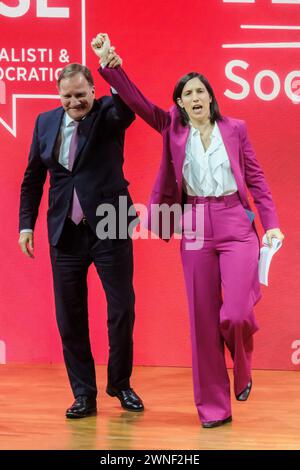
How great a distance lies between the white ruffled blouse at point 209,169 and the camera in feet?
11.7

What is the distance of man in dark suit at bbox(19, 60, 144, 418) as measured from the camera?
12.2 ft

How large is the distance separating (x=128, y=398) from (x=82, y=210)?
0.90 m

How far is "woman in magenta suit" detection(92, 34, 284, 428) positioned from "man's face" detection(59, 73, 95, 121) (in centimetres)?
14

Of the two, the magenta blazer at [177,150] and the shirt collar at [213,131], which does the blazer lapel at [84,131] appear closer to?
the magenta blazer at [177,150]

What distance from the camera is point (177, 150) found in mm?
3594

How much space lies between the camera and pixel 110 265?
3791 mm

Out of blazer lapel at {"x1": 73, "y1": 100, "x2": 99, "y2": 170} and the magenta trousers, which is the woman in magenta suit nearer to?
the magenta trousers

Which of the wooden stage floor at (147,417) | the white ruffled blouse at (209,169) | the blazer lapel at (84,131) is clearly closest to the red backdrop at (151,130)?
the wooden stage floor at (147,417)

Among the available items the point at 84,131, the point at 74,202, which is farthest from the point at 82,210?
the point at 84,131

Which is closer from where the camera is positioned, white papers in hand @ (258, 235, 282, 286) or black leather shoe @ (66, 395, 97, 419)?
white papers in hand @ (258, 235, 282, 286)

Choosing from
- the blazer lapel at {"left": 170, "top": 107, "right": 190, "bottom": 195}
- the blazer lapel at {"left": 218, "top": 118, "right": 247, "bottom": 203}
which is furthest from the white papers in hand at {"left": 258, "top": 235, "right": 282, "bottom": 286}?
the blazer lapel at {"left": 170, "top": 107, "right": 190, "bottom": 195}

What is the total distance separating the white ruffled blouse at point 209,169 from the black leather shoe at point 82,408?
3.49 ft
